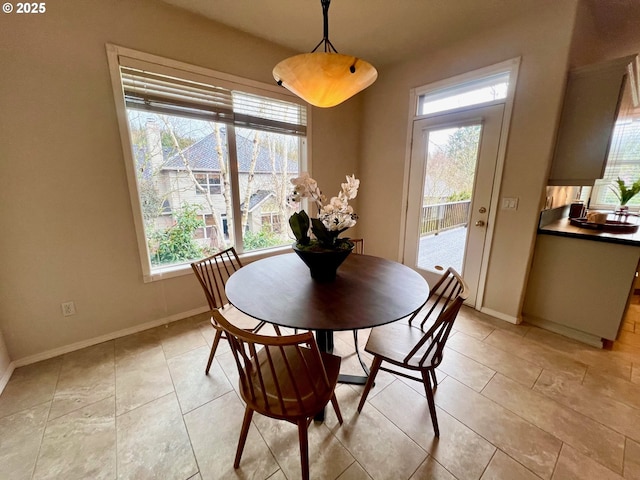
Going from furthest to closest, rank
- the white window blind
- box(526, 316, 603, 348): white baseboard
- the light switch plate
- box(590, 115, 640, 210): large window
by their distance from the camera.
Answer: box(590, 115, 640, 210): large window, the light switch plate, box(526, 316, 603, 348): white baseboard, the white window blind

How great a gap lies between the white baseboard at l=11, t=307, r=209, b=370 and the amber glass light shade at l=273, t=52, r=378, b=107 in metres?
2.19

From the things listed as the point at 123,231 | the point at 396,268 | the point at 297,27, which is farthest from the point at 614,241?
the point at 123,231

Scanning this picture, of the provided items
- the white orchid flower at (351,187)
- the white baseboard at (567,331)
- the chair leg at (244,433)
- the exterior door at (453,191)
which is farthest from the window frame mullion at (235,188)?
the white baseboard at (567,331)

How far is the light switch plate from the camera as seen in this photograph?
2249 millimetres

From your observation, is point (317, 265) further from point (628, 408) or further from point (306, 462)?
point (628, 408)

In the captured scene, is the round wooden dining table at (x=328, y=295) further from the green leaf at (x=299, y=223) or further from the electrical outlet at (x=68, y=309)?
the electrical outlet at (x=68, y=309)

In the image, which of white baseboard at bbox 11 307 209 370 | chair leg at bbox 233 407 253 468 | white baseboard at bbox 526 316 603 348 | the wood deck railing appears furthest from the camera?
the wood deck railing

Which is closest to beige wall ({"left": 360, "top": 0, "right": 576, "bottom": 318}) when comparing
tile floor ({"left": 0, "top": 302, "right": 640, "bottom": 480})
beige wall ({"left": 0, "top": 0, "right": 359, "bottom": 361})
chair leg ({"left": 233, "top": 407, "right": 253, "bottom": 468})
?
tile floor ({"left": 0, "top": 302, "right": 640, "bottom": 480})

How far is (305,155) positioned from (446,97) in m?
1.57

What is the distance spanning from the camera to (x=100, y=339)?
2.08 m

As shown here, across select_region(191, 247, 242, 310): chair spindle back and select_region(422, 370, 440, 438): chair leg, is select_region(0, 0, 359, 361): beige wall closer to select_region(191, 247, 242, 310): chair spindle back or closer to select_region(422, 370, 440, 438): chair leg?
select_region(191, 247, 242, 310): chair spindle back

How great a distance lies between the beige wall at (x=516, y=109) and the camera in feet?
6.42

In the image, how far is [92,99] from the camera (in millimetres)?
1807

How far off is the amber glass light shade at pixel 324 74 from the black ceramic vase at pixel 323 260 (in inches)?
33.7
